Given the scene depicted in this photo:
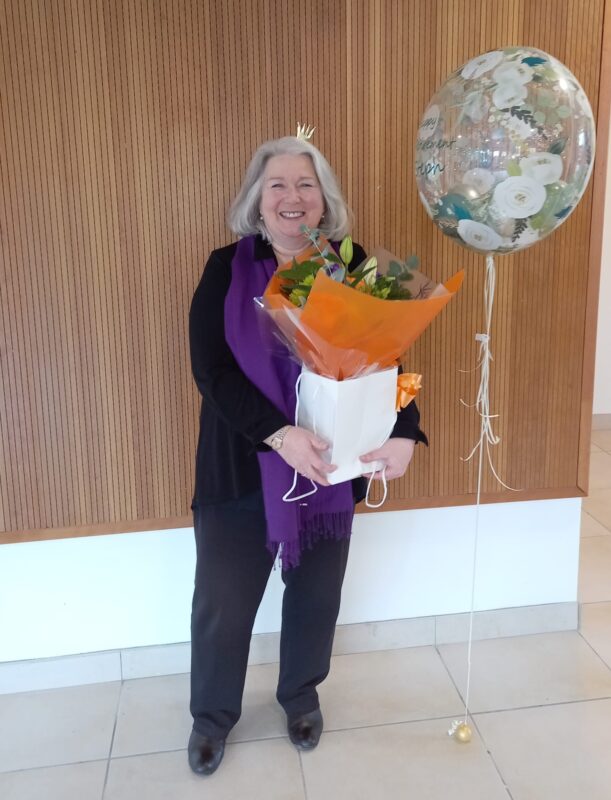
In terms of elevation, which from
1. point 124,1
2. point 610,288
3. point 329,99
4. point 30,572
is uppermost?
point 124,1

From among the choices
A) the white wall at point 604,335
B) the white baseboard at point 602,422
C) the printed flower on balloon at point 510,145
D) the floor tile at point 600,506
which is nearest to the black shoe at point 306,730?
the printed flower on balloon at point 510,145

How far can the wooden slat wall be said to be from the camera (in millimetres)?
1870

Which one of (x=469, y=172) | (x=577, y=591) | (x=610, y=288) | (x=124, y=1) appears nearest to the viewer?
(x=469, y=172)

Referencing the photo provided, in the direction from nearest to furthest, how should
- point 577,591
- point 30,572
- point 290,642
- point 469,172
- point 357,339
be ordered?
point 357,339 → point 469,172 → point 290,642 → point 30,572 → point 577,591

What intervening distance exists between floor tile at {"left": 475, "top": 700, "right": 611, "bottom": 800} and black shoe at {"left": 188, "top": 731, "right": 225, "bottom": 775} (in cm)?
73

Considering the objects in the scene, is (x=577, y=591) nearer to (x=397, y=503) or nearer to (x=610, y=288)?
(x=397, y=503)

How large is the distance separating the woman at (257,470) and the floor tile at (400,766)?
0.09m

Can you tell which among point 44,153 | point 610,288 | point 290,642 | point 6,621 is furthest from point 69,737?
Result: point 610,288

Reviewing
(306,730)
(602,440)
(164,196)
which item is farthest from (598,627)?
(602,440)

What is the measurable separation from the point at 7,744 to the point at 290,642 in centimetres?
84

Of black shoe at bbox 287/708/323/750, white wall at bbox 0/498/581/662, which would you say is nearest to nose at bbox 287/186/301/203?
white wall at bbox 0/498/581/662

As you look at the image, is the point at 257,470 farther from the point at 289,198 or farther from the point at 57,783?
the point at 57,783

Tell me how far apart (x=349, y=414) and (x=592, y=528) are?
221 cm

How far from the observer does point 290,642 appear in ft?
6.44
